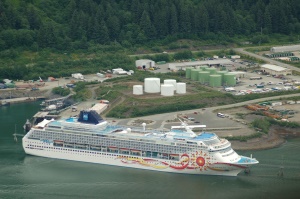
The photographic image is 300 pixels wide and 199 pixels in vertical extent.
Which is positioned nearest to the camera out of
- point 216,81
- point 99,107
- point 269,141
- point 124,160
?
point 124,160

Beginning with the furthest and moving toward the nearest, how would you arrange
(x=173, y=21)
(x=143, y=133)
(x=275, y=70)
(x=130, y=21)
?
1. (x=130, y=21)
2. (x=173, y=21)
3. (x=275, y=70)
4. (x=143, y=133)

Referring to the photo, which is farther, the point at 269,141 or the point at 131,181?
the point at 269,141

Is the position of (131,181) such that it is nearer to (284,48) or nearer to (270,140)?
(270,140)

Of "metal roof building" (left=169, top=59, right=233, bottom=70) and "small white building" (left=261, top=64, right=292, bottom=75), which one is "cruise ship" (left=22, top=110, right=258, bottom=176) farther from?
"metal roof building" (left=169, top=59, right=233, bottom=70)

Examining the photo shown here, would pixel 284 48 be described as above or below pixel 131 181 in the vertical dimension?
above

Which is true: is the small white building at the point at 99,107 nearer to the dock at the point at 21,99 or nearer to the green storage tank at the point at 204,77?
the dock at the point at 21,99

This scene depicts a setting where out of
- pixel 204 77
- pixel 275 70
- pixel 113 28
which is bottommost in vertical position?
pixel 204 77

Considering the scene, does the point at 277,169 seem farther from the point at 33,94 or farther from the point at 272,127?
the point at 33,94

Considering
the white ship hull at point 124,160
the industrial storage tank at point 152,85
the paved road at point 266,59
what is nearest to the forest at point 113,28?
the paved road at point 266,59

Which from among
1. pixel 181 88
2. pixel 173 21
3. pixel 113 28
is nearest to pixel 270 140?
pixel 181 88
